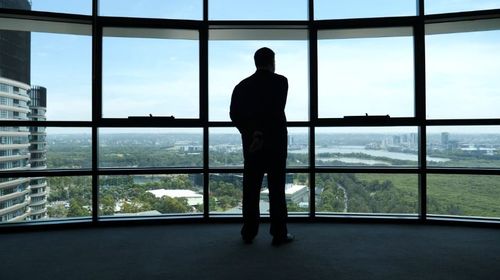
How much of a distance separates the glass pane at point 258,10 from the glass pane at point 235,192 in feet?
5.38

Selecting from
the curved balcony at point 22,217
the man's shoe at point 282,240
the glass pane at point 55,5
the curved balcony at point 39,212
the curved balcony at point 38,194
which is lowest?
the man's shoe at point 282,240

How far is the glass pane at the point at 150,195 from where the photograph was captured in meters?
4.07

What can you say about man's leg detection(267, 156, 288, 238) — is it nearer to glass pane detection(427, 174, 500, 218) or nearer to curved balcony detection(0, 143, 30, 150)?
glass pane detection(427, 174, 500, 218)

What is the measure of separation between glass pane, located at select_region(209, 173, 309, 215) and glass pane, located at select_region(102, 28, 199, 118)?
0.73m

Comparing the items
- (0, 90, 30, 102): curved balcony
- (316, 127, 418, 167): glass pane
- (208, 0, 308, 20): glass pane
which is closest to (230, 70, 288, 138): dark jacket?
(316, 127, 418, 167): glass pane

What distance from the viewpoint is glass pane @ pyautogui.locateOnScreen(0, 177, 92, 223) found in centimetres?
384

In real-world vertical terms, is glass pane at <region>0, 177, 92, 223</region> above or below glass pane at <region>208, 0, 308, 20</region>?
below

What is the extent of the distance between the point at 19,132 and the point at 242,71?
2.26 meters

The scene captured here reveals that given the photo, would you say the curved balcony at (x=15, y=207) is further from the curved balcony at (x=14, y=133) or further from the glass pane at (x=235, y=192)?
the glass pane at (x=235, y=192)

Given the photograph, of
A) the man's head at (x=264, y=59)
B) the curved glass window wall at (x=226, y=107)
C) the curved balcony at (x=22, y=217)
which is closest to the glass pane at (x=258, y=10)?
the curved glass window wall at (x=226, y=107)

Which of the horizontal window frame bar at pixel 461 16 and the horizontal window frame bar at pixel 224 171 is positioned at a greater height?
the horizontal window frame bar at pixel 461 16

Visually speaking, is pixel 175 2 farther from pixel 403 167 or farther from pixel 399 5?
pixel 403 167

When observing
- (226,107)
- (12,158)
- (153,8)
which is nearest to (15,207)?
(12,158)

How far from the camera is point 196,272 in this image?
251 cm
